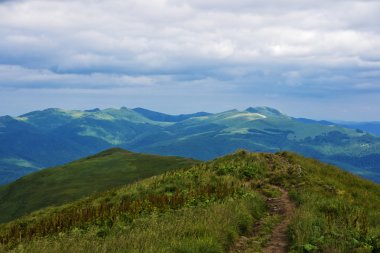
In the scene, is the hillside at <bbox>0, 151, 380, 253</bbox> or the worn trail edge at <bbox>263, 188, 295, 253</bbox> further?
the worn trail edge at <bbox>263, 188, 295, 253</bbox>

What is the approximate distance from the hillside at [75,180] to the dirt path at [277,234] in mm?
84565

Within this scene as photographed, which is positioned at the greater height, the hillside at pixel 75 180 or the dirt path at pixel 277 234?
the dirt path at pixel 277 234

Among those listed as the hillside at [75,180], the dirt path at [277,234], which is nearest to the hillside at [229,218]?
the dirt path at [277,234]

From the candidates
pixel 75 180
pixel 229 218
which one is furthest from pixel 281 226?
pixel 75 180

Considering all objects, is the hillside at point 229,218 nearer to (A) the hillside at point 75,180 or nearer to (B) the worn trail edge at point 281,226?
(B) the worn trail edge at point 281,226

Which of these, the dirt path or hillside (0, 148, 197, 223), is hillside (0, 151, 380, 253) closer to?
the dirt path

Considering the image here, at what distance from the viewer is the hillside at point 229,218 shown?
13.9 metres

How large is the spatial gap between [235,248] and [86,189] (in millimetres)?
100140

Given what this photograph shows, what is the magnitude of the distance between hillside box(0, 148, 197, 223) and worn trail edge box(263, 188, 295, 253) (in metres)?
83.4

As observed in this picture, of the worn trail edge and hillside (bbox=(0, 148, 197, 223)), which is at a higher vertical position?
the worn trail edge

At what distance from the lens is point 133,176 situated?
122 m

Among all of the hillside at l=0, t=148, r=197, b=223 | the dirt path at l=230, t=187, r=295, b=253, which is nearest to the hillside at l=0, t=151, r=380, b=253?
the dirt path at l=230, t=187, r=295, b=253

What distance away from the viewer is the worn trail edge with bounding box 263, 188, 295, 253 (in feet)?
49.8

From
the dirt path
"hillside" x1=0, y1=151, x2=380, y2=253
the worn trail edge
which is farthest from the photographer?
the worn trail edge
